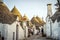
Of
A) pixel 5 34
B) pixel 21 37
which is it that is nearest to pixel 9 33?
pixel 5 34

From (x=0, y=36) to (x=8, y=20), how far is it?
639 mm

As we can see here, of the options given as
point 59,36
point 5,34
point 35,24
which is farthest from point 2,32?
point 35,24

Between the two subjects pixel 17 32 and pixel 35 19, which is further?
pixel 35 19

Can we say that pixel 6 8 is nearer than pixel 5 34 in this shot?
No

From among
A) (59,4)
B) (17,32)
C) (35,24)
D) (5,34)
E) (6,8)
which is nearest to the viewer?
(59,4)

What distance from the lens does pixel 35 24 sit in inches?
397

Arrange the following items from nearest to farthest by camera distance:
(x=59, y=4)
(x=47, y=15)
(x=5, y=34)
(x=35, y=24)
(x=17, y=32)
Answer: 1. (x=59, y=4)
2. (x=5, y=34)
3. (x=17, y=32)
4. (x=47, y=15)
5. (x=35, y=24)

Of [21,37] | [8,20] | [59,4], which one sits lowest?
[21,37]

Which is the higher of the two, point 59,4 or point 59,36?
point 59,4

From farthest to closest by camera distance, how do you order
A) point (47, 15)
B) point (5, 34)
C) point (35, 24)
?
point (35, 24), point (47, 15), point (5, 34)

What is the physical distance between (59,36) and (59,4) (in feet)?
2.88

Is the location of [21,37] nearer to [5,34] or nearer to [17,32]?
[17,32]

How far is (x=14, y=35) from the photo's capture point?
6.39 m

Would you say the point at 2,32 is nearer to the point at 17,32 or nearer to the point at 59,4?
the point at 17,32
